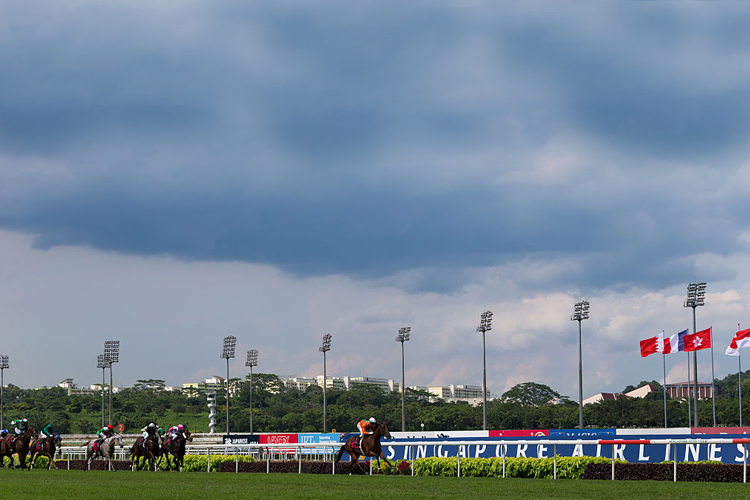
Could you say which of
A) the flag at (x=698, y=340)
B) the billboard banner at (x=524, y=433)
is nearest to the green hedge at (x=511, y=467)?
the billboard banner at (x=524, y=433)

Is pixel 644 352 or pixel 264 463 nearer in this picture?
pixel 264 463

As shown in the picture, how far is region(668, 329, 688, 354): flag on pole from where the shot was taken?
2142 inches

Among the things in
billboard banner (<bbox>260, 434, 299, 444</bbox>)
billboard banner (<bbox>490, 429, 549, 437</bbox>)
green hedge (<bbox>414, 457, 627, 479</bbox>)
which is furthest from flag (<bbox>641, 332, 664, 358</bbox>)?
green hedge (<bbox>414, 457, 627, 479</bbox>)

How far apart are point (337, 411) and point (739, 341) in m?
57.1

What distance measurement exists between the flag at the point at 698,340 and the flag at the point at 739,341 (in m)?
1.62

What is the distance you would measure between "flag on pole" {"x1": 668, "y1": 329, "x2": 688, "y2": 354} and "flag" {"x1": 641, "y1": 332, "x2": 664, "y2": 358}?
1.05m

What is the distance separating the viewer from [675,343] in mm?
55000

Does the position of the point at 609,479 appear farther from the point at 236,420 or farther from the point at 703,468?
the point at 236,420

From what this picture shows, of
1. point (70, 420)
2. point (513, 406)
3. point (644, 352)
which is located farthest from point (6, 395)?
point (644, 352)

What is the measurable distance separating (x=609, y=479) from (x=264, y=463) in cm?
1242

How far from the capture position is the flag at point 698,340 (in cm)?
5284

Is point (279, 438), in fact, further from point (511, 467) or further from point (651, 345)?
point (511, 467)

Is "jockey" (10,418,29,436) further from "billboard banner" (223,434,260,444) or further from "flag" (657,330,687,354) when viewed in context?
"flag" (657,330,687,354)

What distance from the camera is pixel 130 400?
13600cm
